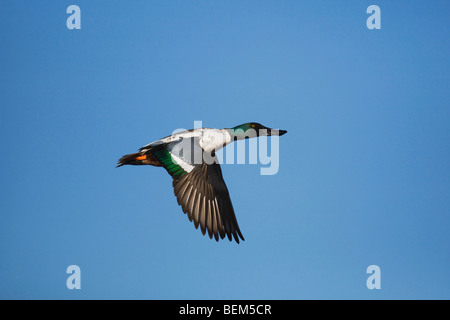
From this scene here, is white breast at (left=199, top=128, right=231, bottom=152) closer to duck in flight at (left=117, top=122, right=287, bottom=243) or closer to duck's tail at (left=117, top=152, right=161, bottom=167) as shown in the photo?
duck in flight at (left=117, top=122, right=287, bottom=243)

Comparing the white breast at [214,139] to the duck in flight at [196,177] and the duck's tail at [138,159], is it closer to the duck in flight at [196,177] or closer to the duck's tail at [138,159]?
the duck in flight at [196,177]

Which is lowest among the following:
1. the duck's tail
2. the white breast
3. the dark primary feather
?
the dark primary feather

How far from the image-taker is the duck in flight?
19.6 ft

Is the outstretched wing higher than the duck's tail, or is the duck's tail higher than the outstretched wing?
the duck's tail

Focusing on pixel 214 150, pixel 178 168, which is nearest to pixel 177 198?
pixel 178 168

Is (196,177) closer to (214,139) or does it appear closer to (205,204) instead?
(205,204)

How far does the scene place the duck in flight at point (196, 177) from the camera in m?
5.96

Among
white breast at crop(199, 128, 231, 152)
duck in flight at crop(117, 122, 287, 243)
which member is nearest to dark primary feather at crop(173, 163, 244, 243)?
duck in flight at crop(117, 122, 287, 243)

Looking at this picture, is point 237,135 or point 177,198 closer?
point 177,198

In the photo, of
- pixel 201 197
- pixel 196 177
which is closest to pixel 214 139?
pixel 196 177

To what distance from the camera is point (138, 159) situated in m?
6.13

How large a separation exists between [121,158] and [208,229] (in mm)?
1062
